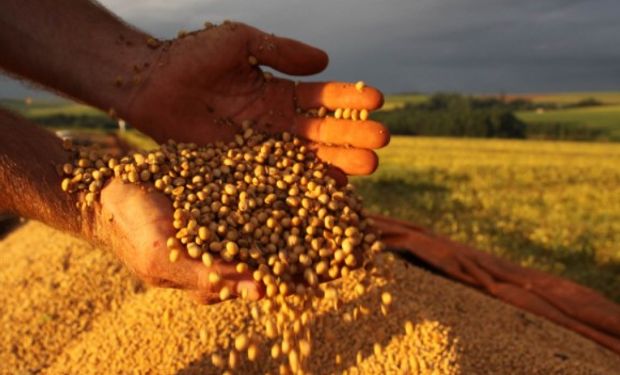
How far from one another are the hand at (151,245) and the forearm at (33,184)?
0.13m

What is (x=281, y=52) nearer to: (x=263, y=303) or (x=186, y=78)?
(x=186, y=78)

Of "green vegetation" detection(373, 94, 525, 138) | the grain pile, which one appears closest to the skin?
the grain pile

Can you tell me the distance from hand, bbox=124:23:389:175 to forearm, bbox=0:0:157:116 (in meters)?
0.13

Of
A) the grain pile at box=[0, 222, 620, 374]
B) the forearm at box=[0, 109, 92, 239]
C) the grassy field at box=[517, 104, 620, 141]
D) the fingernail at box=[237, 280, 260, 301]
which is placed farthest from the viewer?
the grassy field at box=[517, 104, 620, 141]

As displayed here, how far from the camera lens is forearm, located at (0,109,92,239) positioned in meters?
2.19

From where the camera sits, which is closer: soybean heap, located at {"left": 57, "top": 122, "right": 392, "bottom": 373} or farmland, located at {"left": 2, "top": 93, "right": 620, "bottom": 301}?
soybean heap, located at {"left": 57, "top": 122, "right": 392, "bottom": 373}

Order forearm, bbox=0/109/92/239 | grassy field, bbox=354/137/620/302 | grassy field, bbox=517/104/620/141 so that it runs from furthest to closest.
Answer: grassy field, bbox=517/104/620/141 < grassy field, bbox=354/137/620/302 < forearm, bbox=0/109/92/239

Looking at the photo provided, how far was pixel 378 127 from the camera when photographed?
2557 mm

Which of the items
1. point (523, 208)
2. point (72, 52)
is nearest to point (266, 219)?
point (72, 52)

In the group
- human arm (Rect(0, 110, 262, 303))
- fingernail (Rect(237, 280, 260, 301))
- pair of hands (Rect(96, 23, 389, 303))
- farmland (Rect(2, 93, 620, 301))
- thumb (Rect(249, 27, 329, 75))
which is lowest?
farmland (Rect(2, 93, 620, 301))

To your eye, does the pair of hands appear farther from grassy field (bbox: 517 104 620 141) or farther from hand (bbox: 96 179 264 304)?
grassy field (bbox: 517 104 620 141)

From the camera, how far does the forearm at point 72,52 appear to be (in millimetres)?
2834

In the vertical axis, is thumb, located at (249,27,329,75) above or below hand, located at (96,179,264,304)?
above

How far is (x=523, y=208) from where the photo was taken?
8.37 meters
